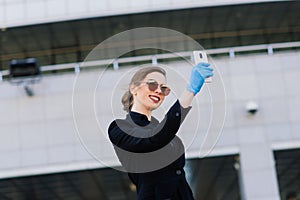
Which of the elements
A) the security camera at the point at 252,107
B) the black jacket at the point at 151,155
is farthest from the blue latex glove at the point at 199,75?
the security camera at the point at 252,107

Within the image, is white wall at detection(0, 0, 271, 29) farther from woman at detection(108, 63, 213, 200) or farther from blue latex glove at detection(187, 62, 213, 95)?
blue latex glove at detection(187, 62, 213, 95)

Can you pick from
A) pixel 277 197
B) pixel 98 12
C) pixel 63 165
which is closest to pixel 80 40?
pixel 98 12

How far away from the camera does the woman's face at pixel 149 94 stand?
3.28 meters

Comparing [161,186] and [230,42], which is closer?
[161,186]

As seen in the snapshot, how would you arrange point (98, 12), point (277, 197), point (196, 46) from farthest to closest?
point (98, 12), point (277, 197), point (196, 46)

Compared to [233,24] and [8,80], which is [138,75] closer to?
[8,80]

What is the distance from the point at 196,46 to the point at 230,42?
18744mm

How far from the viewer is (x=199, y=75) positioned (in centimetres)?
300

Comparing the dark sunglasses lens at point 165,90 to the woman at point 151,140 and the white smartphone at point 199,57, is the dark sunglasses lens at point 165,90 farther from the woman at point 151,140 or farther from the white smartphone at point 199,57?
the white smartphone at point 199,57

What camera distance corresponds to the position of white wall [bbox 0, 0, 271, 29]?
20766 mm

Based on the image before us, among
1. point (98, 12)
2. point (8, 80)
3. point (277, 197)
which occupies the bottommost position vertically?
point (277, 197)

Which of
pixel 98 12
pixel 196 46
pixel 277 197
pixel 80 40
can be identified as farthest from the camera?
pixel 80 40

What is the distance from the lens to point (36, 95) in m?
18.5

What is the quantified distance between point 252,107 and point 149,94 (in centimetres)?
1459
